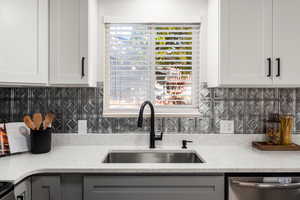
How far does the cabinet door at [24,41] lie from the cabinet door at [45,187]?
680 mm

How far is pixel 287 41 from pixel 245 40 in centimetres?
31

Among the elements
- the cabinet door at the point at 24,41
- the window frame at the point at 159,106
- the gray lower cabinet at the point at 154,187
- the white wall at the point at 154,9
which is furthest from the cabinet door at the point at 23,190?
the white wall at the point at 154,9

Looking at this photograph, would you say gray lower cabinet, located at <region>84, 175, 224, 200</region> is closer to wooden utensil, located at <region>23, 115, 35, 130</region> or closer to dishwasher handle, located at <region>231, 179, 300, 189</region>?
dishwasher handle, located at <region>231, 179, 300, 189</region>

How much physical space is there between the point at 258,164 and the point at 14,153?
1.71m

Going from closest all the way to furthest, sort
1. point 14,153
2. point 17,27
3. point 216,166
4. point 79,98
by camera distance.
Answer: point 216,166
point 17,27
point 14,153
point 79,98

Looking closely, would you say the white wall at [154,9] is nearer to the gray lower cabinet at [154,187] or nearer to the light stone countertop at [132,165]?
the light stone countertop at [132,165]

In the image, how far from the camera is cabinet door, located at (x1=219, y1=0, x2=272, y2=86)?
1.61 metres

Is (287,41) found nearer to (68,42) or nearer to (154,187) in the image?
(154,187)

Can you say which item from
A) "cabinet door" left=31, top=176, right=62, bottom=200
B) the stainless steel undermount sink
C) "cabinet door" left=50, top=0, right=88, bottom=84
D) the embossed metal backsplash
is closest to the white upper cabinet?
the embossed metal backsplash

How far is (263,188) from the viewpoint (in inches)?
51.6

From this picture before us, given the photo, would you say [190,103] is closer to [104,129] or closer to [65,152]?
[104,129]

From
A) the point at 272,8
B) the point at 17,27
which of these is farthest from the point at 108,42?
the point at 272,8

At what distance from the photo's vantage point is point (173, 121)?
195cm

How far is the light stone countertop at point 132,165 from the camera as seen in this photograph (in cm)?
131
